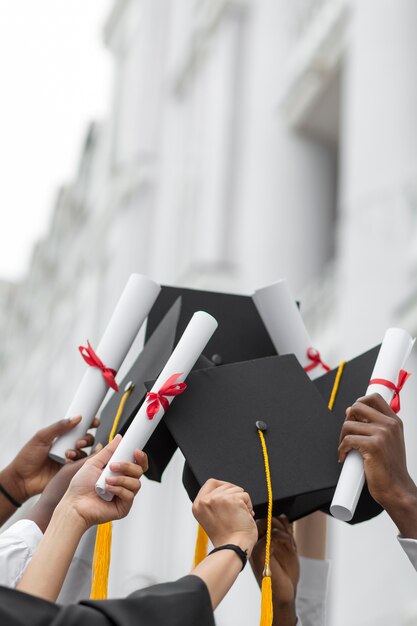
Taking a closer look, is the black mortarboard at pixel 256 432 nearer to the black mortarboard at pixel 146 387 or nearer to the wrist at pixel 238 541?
the black mortarboard at pixel 146 387

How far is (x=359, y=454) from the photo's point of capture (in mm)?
2781

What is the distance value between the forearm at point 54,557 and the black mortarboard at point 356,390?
79 cm

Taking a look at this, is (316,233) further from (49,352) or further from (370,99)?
(49,352)

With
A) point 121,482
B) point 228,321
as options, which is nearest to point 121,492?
point 121,482

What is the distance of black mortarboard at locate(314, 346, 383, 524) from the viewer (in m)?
3.10

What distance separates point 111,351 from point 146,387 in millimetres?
266

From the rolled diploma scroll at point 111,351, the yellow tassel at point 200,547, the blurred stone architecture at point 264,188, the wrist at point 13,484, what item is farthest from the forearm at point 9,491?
the blurred stone architecture at point 264,188

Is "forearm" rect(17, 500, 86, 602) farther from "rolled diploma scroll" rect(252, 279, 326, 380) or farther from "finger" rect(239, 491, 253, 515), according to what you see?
"rolled diploma scroll" rect(252, 279, 326, 380)

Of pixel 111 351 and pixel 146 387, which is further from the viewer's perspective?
pixel 111 351

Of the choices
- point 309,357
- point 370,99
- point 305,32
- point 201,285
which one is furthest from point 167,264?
point 309,357

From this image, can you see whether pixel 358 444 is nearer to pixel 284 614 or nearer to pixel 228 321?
pixel 284 614

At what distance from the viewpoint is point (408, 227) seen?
8.82 meters

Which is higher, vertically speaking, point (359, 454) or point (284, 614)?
point (359, 454)

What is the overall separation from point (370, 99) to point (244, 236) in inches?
128
